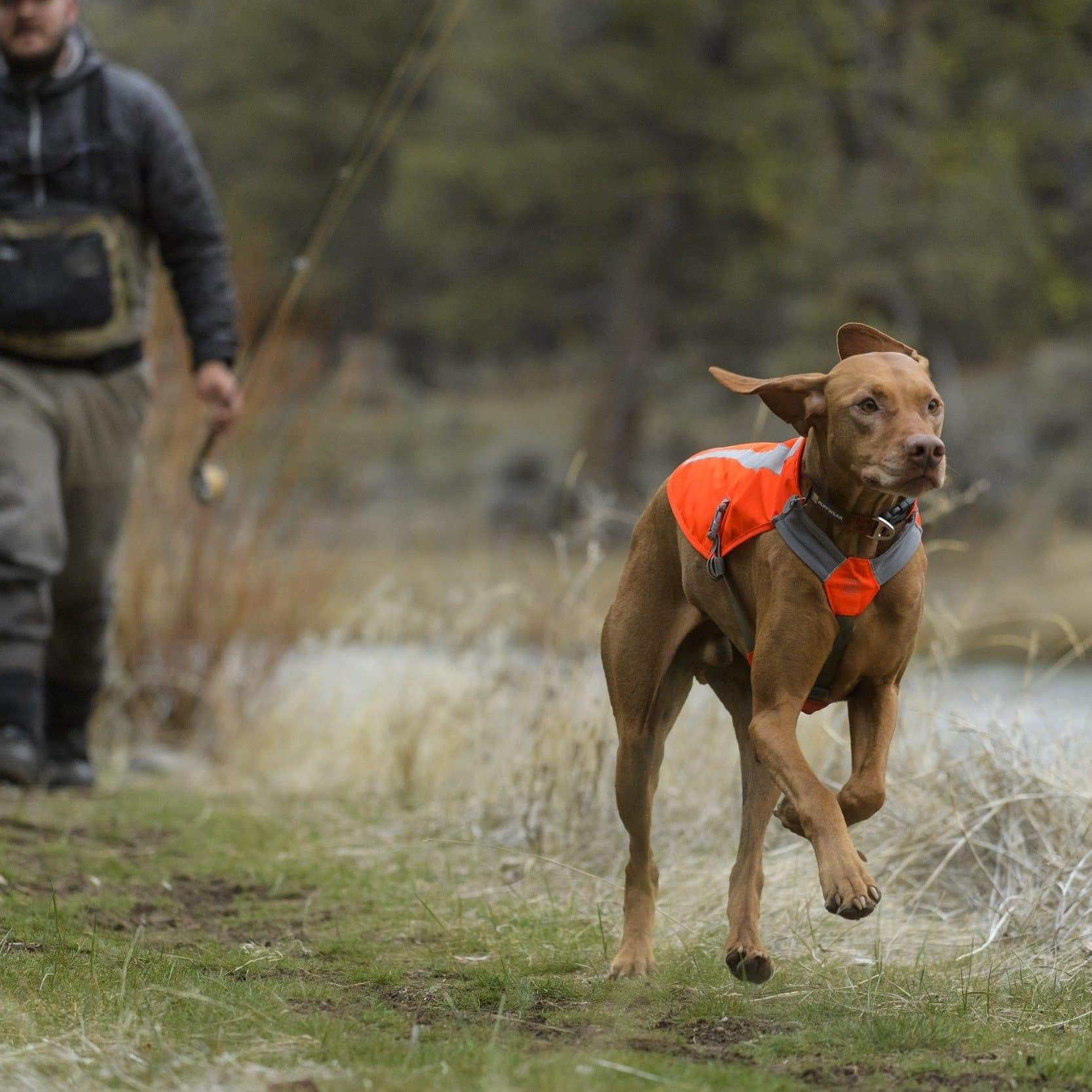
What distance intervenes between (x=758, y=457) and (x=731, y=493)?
0.13 meters

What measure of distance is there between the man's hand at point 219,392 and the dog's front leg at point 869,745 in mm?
3396

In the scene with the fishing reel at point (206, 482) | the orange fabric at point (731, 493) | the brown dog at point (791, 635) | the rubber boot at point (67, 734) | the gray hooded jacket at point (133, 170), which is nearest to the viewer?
the brown dog at point (791, 635)

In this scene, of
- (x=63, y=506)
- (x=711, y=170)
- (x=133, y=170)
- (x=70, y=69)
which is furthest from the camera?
(x=711, y=170)

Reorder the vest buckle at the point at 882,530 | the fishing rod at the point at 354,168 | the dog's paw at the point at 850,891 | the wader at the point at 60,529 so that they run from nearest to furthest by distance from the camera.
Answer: the dog's paw at the point at 850,891
the vest buckle at the point at 882,530
the wader at the point at 60,529
the fishing rod at the point at 354,168

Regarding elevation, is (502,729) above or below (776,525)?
below

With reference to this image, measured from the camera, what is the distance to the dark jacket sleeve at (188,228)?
239 inches

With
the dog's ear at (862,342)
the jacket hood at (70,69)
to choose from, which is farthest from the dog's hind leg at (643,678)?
the jacket hood at (70,69)

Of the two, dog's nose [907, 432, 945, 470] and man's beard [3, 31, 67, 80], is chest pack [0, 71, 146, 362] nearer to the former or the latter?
man's beard [3, 31, 67, 80]

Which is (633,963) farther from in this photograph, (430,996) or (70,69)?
(70,69)

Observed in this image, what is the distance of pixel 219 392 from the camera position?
6246mm

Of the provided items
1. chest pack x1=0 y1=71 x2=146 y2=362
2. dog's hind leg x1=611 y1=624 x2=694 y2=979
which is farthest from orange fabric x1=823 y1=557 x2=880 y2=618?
chest pack x1=0 y1=71 x2=146 y2=362

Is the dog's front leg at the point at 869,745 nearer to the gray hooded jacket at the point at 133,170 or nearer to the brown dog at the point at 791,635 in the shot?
the brown dog at the point at 791,635

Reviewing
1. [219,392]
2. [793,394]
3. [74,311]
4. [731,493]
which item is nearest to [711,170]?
[219,392]

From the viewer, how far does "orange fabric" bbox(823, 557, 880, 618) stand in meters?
3.24
